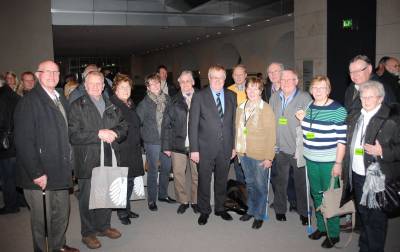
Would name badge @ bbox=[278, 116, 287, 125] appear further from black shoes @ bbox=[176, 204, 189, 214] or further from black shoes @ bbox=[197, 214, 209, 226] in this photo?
black shoes @ bbox=[176, 204, 189, 214]

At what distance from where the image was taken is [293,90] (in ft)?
13.8

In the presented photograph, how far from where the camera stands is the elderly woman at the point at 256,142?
161 inches

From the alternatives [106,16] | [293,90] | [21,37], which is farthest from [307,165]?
[106,16]

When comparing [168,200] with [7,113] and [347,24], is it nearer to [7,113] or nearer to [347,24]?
[7,113]

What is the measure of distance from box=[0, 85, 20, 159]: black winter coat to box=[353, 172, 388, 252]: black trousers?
4.22 m

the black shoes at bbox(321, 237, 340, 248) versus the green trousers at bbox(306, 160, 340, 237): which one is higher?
the green trousers at bbox(306, 160, 340, 237)

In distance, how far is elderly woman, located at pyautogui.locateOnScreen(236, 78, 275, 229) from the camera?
13.4 feet

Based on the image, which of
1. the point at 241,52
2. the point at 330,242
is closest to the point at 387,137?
the point at 330,242

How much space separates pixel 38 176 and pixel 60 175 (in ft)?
0.69

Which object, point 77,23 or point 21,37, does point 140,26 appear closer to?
point 77,23

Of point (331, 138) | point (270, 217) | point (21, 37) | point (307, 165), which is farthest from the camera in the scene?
point (21, 37)

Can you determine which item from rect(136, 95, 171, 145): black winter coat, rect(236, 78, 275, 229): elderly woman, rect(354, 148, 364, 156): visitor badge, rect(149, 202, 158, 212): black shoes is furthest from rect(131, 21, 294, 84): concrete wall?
rect(354, 148, 364, 156): visitor badge

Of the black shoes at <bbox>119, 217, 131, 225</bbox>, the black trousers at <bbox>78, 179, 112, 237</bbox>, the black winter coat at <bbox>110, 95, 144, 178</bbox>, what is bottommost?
the black shoes at <bbox>119, 217, 131, 225</bbox>

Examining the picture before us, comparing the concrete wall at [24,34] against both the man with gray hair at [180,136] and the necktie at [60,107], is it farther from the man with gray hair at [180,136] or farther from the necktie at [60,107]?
the necktie at [60,107]
